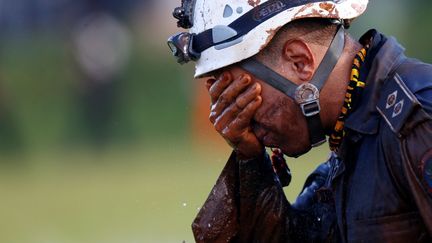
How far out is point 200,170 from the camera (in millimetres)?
8250

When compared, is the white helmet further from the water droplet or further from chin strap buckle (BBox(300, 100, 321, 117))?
chin strap buckle (BBox(300, 100, 321, 117))

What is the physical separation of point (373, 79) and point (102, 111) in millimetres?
6053

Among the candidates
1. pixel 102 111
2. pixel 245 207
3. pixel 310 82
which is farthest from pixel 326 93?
pixel 102 111

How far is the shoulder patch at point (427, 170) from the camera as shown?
3.03 m

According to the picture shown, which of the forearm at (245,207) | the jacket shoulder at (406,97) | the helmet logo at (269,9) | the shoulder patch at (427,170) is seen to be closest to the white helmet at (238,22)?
the helmet logo at (269,9)

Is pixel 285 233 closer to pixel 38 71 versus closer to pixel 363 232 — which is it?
pixel 363 232

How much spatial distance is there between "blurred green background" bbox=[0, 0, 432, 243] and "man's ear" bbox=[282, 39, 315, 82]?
426cm

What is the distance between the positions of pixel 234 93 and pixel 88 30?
6.11m

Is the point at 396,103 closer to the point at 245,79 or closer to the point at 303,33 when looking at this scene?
the point at 303,33

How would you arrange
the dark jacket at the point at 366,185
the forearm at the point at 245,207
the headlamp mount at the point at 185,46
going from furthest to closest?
the forearm at the point at 245,207 < the headlamp mount at the point at 185,46 < the dark jacket at the point at 366,185

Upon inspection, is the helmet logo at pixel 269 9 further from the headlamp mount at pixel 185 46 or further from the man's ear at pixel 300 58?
the headlamp mount at pixel 185 46

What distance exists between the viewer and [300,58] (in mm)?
3469

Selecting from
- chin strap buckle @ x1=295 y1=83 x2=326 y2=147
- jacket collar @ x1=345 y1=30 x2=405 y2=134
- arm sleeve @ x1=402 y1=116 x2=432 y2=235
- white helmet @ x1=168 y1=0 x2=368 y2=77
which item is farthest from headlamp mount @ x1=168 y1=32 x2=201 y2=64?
arm sleeve @ x1=402 y1=116 x2=432 y2=235

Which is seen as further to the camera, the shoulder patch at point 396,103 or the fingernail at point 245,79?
the fingernail at point 245,79
